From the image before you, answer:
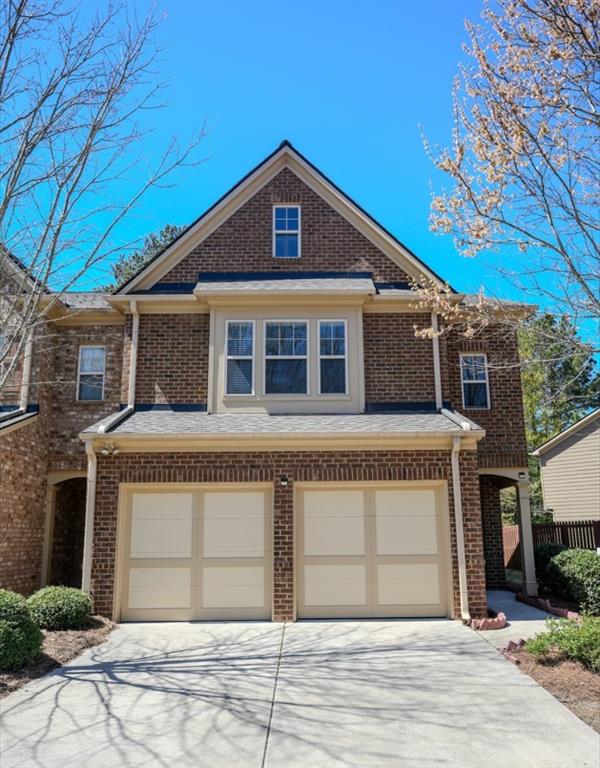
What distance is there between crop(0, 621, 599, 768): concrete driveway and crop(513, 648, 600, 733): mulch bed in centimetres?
14


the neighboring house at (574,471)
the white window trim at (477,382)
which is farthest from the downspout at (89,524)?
the neighboring house at (574,471)

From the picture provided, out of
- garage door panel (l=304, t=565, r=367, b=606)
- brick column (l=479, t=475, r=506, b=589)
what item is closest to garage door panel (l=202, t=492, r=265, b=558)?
garage door panel (l=304, t=565, r=367, b=606)

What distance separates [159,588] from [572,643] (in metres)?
6.64

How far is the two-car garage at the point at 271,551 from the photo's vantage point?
35.2 ft

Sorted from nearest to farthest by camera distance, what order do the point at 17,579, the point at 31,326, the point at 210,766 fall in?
the point at 210,766 < the point at 31,326 < the point at 17,579

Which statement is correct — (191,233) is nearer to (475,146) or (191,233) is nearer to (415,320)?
(415,320)

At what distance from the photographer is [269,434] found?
10.9m

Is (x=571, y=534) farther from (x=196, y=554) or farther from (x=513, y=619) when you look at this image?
(x=196, y=554)

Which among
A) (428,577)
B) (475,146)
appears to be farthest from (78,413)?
(475,146)

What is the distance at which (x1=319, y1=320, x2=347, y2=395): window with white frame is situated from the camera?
12.5 metres

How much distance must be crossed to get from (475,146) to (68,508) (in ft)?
38.3

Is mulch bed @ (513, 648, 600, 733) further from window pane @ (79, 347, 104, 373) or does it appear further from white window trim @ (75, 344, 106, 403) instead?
window pane @ (79, 347, 104, 373)

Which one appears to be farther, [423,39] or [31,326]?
[423,39]

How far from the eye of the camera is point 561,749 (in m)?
5.05
